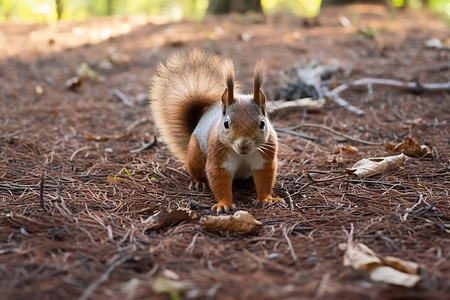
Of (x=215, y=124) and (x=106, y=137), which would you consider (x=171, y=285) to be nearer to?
(x=215, y=124)

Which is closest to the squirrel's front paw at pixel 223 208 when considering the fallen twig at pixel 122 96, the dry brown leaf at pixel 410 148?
the dry brown leaf at pixel 410 148

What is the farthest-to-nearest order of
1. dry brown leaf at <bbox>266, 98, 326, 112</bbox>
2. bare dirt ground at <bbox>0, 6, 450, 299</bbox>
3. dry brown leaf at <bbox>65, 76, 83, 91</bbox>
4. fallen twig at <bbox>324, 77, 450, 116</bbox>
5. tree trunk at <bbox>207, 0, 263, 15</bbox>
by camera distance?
1. tree trunk at <bbox>207, 0, 263, 15</bbox>
2. dry brown leaf at <bbox>65, 76, 83, 91</bbox>
3. fallen twig at <bbox>324, 77, 450, 116</bbox>
4. dry brown leaf at <bbox>266, 98, 326, 112</bbox>
5. bare dirt ground at <bbox>0, 6, 450, 299</bbox>

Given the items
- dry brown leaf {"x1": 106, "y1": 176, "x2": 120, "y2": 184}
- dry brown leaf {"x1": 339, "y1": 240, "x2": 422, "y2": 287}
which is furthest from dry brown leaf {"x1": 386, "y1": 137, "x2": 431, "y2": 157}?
dry brown leaf {"x1": 106, "y1": 176, "x2": 120, "y2": 184}

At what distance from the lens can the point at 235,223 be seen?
6.45ft

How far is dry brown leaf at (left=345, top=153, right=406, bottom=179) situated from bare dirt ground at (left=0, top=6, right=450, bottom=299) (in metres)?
0.06

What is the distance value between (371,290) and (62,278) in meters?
1.04

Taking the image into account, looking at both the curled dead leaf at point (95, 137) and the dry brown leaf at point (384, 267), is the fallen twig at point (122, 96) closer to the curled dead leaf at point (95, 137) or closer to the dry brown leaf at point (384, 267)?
the curled dead leaf at point (95, 137)

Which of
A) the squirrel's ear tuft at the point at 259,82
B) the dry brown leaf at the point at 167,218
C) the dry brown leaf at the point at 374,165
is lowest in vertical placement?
the dry brown leaf at the point at 374,165

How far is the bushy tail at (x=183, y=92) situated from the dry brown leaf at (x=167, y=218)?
1.05 metres

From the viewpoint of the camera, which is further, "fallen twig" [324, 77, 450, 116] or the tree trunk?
the tree trunk

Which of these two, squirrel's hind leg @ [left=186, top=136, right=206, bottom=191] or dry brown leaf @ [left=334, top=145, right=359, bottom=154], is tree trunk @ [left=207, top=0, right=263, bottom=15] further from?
squirrel's hind leg @ [left=186, top=136, right=206, bottom=191]

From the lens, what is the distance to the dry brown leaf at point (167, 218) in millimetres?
2045

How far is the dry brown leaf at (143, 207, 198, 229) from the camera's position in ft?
6.71

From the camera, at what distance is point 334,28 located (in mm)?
7363
